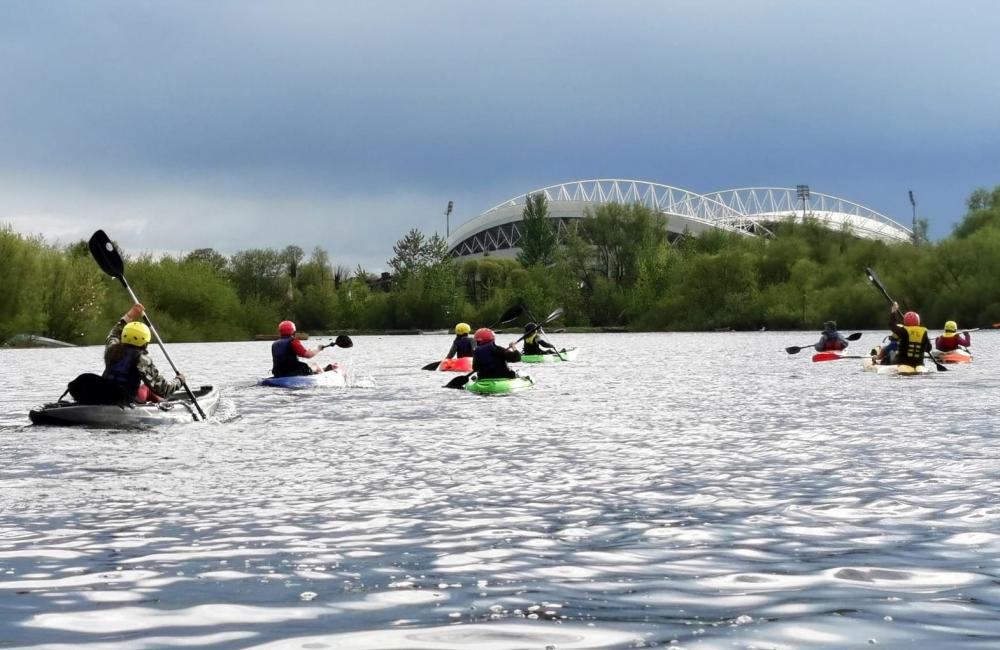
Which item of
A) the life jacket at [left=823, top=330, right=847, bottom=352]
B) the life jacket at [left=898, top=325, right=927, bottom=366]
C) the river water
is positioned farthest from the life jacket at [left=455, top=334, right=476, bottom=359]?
the river water

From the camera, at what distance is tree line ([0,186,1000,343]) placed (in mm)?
66375

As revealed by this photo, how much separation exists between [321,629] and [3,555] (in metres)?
2.92

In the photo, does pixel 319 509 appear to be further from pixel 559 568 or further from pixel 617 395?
pixel 617 395

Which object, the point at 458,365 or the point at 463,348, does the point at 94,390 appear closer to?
the point at 458,365

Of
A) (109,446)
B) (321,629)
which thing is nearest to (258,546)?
(321,629)

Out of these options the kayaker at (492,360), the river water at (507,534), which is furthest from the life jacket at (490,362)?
the river water at (507,534)

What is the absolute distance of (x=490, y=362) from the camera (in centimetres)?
2195

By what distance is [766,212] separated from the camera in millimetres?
154125

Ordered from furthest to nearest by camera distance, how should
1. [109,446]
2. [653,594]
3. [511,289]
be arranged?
[511,289] → [109,446] → [653,594]

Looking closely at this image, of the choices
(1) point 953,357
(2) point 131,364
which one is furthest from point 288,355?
(1) point 953,357

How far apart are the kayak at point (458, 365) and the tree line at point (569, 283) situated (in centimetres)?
3933

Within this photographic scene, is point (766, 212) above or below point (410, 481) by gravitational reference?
above

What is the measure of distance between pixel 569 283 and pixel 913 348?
249 ft

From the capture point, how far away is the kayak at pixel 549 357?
35344 mm
